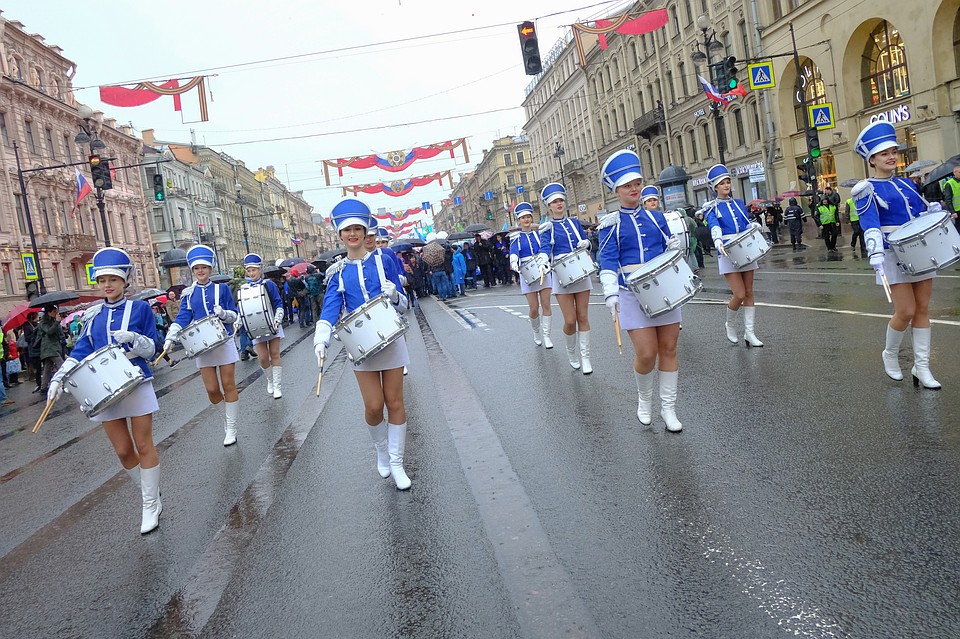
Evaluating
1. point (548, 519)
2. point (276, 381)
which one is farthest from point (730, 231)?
point (276, 381)

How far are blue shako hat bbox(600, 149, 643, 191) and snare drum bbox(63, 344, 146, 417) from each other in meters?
3.70

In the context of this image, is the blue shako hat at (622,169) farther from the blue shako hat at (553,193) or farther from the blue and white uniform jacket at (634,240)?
the blue shako hat at (553,193)

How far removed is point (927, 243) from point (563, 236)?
168 inches

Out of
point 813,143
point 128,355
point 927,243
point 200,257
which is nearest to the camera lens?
point 128,355

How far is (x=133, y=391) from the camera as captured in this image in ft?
17.7

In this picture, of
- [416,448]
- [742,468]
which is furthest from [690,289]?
[416,448]

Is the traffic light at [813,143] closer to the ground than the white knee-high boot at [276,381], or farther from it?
farther from it

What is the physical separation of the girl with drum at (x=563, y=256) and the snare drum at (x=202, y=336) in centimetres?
372

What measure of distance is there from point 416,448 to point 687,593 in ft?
11.4

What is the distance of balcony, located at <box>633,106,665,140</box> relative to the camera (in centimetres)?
5072

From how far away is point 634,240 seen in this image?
6078 mm

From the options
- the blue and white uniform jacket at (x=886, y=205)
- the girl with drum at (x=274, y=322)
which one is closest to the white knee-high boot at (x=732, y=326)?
the blue and white uniform jacket at (x=886, y=205)

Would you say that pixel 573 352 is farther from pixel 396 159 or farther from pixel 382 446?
pixel 396 159

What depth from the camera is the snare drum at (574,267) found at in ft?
29.4
